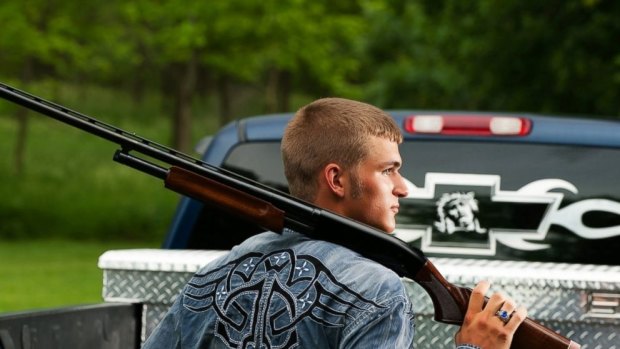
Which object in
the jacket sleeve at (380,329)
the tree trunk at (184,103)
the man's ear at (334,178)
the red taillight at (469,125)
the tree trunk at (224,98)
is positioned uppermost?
the tree trunk at (224,98)

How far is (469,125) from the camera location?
4551mm

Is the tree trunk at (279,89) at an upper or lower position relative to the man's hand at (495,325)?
upper

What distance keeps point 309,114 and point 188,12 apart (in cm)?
2719

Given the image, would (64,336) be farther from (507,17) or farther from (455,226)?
(507,17)

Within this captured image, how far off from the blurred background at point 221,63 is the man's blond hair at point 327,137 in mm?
13765

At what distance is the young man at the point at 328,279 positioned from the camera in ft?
8.18

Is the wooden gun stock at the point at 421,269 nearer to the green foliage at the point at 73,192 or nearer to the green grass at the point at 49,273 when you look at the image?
the green grass at the point at 49,273

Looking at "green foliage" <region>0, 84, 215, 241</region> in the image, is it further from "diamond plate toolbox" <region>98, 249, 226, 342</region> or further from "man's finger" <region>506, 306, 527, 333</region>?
"man's finger" <region>506, 306, 527, 333</region>

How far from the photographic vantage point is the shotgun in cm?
265

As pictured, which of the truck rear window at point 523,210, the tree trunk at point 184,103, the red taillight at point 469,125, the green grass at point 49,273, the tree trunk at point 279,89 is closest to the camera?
the truck rear window at point 523,210

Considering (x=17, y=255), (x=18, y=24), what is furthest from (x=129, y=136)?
(x=18, y=24)

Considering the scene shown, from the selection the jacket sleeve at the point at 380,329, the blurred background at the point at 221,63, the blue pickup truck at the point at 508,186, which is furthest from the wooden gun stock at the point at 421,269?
the blurred background at the point at 221,63

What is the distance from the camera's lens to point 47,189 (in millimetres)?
34719

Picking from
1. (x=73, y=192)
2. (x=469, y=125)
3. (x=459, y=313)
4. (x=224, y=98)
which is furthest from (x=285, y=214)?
(x=224, y=98)
